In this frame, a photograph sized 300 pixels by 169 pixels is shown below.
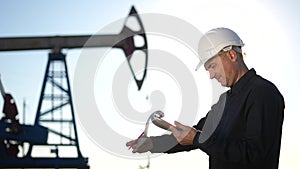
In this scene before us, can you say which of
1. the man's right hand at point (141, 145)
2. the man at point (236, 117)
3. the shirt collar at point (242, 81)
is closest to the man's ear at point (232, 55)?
the man at point (236, 117)

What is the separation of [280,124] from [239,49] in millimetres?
480

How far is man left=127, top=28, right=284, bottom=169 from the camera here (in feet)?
10.3

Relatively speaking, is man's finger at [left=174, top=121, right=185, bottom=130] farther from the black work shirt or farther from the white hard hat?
the white hard hat

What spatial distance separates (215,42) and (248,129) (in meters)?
0.52

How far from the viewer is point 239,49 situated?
3441 millimetres

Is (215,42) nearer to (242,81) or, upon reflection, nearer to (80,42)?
(242,81)

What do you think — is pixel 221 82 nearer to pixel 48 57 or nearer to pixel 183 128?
pixel 183 128

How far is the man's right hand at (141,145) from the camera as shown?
12.6 ft

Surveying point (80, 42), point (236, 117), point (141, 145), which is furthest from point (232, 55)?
point (80, 42)

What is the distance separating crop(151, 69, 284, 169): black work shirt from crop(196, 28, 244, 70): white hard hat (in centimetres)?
21

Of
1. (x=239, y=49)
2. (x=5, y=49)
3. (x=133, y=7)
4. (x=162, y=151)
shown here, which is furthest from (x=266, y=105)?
(x=5, y=49)

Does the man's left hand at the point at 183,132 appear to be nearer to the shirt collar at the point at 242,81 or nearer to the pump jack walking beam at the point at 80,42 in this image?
the shirt collar at the point at 242,81

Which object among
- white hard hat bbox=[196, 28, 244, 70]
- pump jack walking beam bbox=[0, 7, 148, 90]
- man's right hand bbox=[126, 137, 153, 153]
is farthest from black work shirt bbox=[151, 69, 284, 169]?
pump jack walking beam bbox=[0, 7, 148, 90]

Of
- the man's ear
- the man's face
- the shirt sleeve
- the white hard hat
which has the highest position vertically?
the white hard hat
